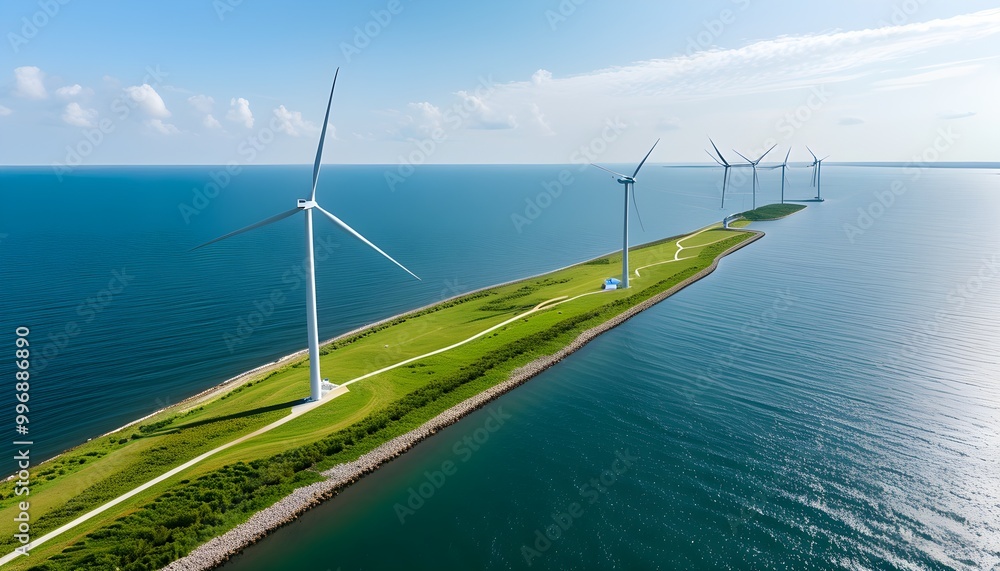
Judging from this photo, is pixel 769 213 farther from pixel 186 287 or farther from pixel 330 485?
pixel 330 485

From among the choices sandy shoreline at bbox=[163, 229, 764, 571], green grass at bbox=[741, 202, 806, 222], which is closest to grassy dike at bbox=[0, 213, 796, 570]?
sandy shoreline at bbox=[163, 229, 764, 571]

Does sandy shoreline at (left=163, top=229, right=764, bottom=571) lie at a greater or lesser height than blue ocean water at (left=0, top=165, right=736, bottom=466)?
lesser

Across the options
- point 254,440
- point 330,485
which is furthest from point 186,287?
point 330,485

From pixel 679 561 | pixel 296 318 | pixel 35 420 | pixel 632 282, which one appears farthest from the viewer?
pixel 632 282

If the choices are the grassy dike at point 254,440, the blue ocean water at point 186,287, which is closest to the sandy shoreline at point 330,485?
the grassy dike at point 254,440

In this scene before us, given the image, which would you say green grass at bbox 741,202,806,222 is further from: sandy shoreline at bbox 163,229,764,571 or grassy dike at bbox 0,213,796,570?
sandy shoreline at bbox 163,229,764,571

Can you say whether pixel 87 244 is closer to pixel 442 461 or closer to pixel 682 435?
pixel 442 461

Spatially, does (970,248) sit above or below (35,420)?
above

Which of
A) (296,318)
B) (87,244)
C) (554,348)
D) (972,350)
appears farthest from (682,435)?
(87,244)
